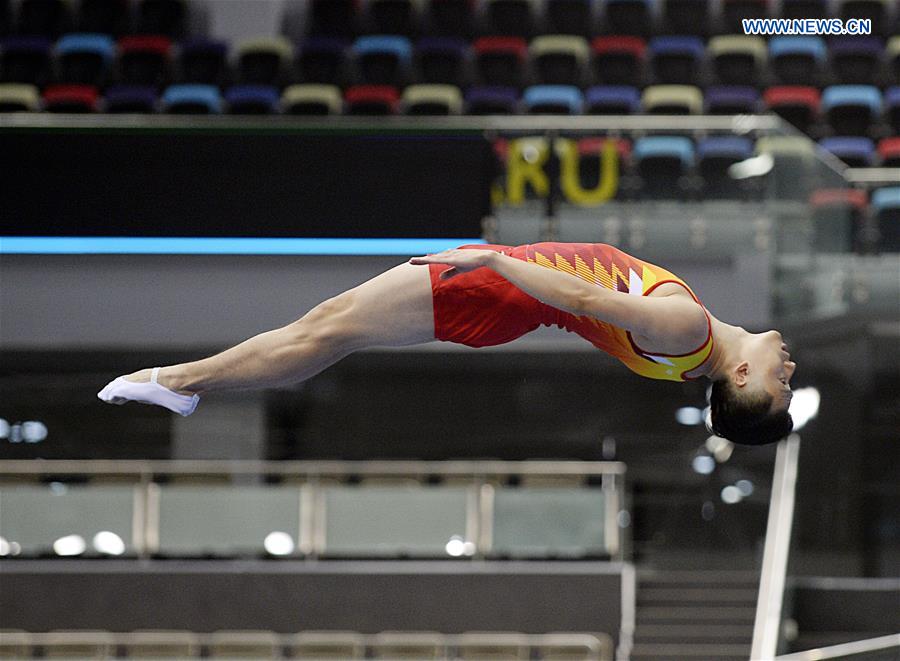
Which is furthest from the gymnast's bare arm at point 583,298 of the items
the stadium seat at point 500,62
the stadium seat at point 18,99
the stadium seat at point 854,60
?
the stadium seat at point 854,60

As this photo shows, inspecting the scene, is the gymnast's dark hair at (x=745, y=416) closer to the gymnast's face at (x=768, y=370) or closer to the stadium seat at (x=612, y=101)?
the gymnast's face at (x=768, y=370)

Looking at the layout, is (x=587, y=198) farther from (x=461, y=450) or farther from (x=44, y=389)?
(x=44, y=389)

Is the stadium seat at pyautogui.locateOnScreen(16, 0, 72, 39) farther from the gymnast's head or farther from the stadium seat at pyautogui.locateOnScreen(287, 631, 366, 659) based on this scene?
the gymnast's head

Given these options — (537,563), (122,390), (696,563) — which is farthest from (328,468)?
(122,390)

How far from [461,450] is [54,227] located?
18.2 feet

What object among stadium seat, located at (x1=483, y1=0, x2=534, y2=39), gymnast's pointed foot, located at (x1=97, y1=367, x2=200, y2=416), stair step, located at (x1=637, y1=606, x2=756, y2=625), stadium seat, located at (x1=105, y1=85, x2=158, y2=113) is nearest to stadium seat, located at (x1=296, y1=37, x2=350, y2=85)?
stadium seat, located at (x1=105, y1=85, x2=158, y2=113)

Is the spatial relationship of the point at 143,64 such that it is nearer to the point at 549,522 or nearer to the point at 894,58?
the point at 549,522

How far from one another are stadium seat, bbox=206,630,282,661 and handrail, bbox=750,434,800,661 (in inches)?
126

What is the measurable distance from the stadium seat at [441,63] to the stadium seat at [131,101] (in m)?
2.42

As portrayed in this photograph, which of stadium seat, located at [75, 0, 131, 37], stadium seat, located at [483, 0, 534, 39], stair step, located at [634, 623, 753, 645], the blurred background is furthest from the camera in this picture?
stadium seat, located at [75, 0, 131, 37]

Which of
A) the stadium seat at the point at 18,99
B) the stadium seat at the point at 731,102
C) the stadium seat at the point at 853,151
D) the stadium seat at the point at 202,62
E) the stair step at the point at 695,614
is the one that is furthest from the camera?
the stadium seat at the point at 202,62

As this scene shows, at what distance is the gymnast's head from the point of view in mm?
3971

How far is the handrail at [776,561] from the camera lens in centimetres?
858

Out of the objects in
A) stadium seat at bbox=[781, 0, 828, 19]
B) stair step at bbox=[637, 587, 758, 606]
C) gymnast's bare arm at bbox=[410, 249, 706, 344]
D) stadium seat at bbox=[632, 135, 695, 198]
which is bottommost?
stair step at bbox=[637, 587, 758, 606]
